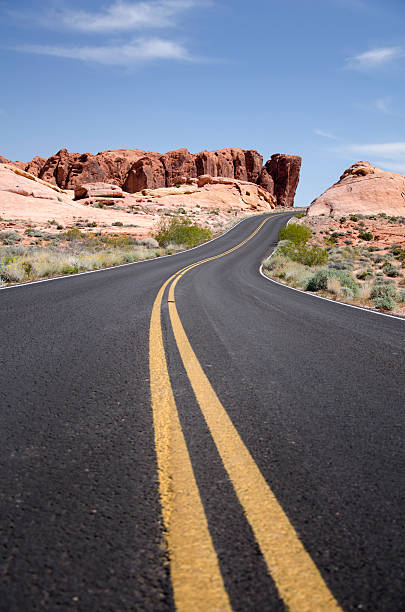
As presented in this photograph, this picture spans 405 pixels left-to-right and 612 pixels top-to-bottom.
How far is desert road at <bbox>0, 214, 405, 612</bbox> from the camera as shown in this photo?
1.30 meters

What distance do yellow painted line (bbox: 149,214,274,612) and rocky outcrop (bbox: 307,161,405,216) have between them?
198 feet

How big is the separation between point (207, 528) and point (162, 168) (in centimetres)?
11771

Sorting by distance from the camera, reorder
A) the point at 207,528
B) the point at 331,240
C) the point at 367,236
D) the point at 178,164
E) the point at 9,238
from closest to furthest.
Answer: the point at 207,528, the point at 9,238, the point at 367,236, the point at 331,240, the point at 178,164

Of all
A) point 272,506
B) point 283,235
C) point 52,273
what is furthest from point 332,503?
point 283,235

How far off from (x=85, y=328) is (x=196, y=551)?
4.26 metres

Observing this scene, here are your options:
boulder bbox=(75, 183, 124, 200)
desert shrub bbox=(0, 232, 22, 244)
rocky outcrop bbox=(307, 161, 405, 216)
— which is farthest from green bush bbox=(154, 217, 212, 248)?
boulder bbox=(75, 183, 124, 200)

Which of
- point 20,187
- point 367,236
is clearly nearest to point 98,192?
point 20,187

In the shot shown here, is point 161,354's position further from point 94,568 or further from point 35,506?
point 94,568

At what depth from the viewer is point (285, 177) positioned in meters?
129

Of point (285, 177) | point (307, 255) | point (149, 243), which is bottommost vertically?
point (307, 255)

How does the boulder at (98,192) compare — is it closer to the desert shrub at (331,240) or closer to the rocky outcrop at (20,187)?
the rocky outcrop at (20,187)

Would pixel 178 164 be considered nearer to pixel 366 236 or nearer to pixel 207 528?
pixel 366 236

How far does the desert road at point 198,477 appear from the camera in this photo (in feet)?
4.26

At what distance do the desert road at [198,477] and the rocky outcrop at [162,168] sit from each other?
332 ft
